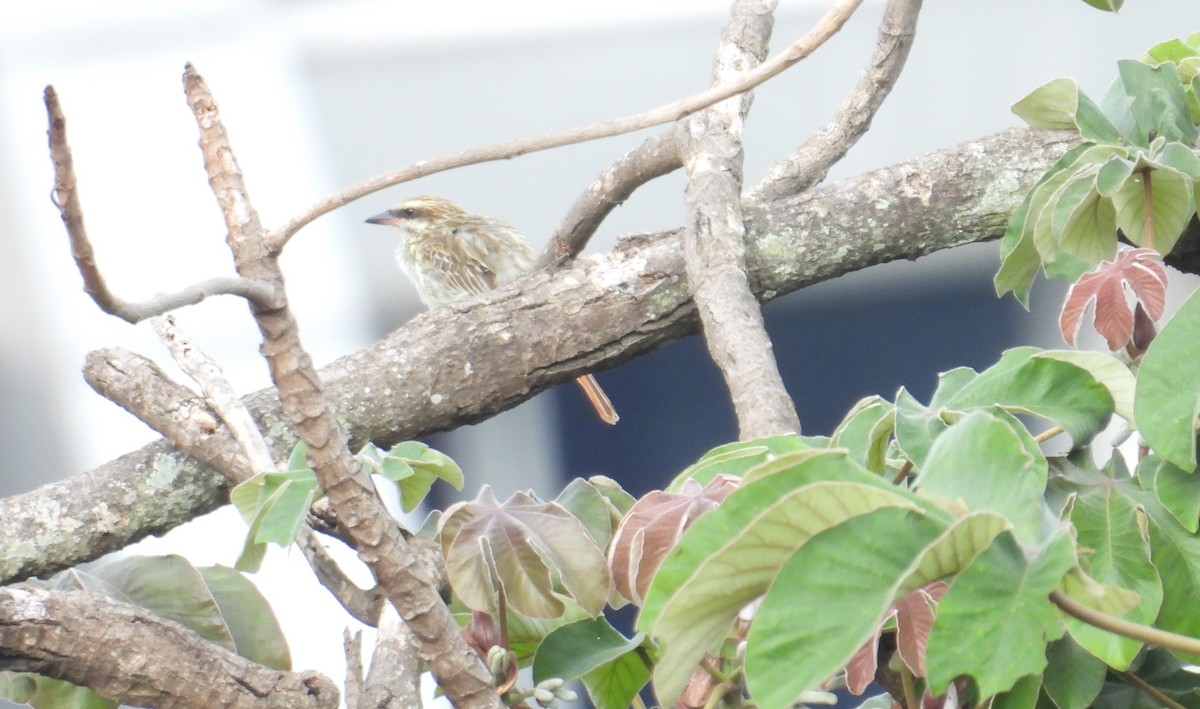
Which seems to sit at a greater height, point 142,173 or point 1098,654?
point 142,173

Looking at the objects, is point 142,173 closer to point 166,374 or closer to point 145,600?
point 166,374

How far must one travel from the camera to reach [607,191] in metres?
1.84

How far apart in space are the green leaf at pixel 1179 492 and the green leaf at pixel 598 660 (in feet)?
1.16

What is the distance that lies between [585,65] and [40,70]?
1514 millimetres

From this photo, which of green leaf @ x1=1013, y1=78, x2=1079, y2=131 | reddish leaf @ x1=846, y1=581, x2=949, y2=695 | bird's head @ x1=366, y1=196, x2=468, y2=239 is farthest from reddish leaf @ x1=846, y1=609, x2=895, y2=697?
bird's head @ x1=366, y1=196, x2=468, y2=239

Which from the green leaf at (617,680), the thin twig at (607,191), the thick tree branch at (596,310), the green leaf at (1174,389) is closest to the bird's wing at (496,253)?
the thin twig at (607,191)

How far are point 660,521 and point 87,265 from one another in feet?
1.14

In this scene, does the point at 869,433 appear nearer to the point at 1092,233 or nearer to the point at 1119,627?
the point at 1119,627

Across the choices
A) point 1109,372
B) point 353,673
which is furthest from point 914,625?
point 353,673

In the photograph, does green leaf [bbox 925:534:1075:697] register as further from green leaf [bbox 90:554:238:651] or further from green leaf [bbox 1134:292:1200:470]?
green leaf [bbox 90:554:238:651]

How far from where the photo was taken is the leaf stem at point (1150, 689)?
0.72 m

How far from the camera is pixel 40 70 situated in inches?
123

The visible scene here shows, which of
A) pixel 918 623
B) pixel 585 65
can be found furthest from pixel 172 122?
pixel 918 623

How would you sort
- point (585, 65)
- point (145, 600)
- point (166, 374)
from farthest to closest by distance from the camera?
point (585, 65) → point (166, 374) → point (145, 600)
